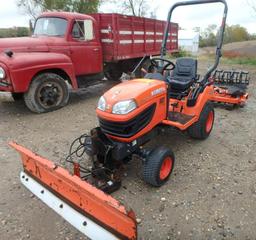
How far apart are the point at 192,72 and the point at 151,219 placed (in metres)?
2.54

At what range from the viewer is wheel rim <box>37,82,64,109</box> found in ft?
18.8

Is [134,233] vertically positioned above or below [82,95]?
above

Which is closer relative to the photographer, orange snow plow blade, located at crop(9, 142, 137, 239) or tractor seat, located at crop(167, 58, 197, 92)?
orange snow plow blade, located at crop(9, 142, 137, 239)

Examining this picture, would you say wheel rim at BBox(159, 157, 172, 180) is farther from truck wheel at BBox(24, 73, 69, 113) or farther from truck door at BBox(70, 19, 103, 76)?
truck door at BBox(70, 19, 103, 76)

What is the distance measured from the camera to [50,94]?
5855mm

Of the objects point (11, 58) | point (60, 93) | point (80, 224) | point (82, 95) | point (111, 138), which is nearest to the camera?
point (80, 224)

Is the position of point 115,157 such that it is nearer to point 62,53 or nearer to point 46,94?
point 46,94

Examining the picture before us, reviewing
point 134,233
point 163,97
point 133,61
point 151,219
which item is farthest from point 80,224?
point 133,61

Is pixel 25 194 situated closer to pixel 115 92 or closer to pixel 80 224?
pixel 80 224

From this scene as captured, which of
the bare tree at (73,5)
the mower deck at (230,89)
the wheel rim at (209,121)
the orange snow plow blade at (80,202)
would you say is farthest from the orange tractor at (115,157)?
the bare tree at (73,5)

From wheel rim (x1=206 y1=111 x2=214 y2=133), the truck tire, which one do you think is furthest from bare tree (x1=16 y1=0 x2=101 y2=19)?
wheel rim (x1=206 y1=111 x2=214 y2=133)

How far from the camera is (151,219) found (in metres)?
2.71

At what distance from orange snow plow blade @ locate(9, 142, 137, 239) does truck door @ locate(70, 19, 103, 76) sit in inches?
159

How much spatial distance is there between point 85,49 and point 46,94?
1571 millimetres
